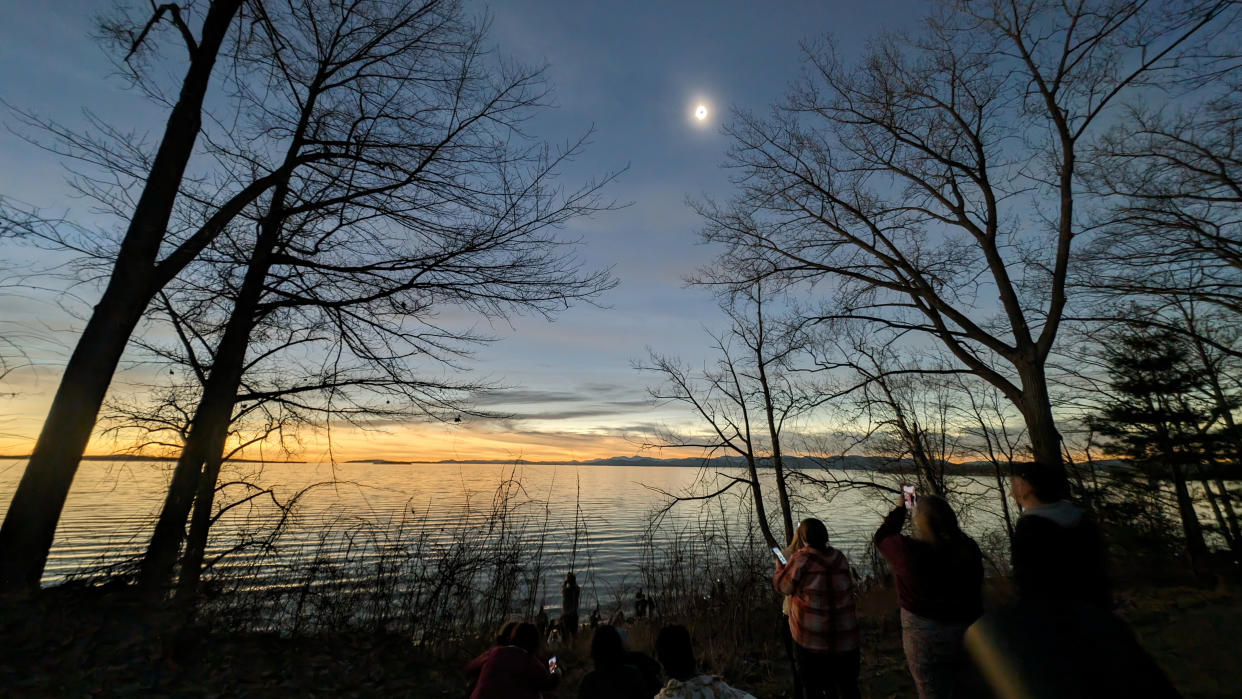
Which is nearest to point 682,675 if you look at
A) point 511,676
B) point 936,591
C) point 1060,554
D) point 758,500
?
point 511,676

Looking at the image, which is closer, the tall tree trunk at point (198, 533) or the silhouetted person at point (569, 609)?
the tall tree trunk at point (198, 533)

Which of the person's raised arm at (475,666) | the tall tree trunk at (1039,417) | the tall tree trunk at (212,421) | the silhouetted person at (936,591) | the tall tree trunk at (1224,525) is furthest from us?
the tall tree trunk at (1224,525)

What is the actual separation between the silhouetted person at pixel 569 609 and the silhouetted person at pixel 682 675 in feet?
18.6

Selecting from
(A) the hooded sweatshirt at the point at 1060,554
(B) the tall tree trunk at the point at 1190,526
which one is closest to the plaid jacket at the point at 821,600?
(A) the hooded sweatshirt at the point at 1060,554

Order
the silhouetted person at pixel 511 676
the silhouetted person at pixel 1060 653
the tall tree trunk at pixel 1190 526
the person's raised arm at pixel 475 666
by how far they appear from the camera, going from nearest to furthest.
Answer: the silhouetted person at pixel 1060 653, the silhouetted person at pixel 511 676, the person's raised arm at pixel 475 666, the tall tree trunk at pixel 1190 526

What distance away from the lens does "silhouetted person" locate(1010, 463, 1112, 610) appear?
1.25 metres

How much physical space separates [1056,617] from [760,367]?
13.2m

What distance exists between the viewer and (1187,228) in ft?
25.8

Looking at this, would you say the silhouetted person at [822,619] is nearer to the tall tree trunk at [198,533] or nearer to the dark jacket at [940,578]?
the dark jacket at [940,578]

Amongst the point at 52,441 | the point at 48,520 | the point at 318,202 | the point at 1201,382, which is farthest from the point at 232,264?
the point at 1201,382

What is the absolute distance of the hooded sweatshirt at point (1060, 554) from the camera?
49.0 inches

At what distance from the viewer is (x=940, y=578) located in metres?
3.30

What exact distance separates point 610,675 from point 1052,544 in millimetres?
2783

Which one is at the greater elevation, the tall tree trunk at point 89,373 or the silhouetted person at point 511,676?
the tall tree trunk at point 89,373
